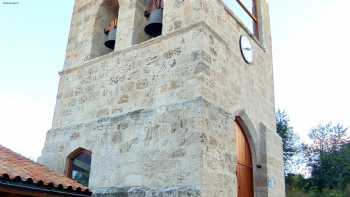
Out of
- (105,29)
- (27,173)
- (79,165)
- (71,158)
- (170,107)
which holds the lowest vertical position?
(27,173)

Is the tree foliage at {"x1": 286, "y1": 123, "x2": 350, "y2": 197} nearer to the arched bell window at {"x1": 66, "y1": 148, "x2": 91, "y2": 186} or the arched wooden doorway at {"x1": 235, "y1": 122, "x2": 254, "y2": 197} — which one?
the arched wooden doorway at {"x1": 235, "y1": 122, "x2": 254, "y2": 197}

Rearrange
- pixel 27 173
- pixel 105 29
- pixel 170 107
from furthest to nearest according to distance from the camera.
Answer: pixel 105 29 → pixel 170 107 → pixel 27 173

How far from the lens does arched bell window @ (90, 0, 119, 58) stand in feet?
20.5

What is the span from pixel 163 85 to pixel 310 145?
22.7m

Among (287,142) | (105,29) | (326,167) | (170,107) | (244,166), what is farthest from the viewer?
(287,142)

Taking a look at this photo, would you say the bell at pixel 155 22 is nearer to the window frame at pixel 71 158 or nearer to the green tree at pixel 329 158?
the window frame at pixel 71 158

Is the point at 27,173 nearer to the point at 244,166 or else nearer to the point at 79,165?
the point at 79,165

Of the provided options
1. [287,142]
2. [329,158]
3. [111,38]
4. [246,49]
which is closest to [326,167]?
[329,158]

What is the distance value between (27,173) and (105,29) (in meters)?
3.45

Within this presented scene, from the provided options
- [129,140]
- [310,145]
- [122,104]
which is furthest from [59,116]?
[310,145]

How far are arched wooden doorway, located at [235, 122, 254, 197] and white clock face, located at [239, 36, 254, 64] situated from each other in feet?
4.10

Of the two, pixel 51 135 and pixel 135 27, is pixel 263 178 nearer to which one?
pixel 135 27

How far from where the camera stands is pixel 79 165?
5465 mm

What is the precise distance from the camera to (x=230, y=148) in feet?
15.0
